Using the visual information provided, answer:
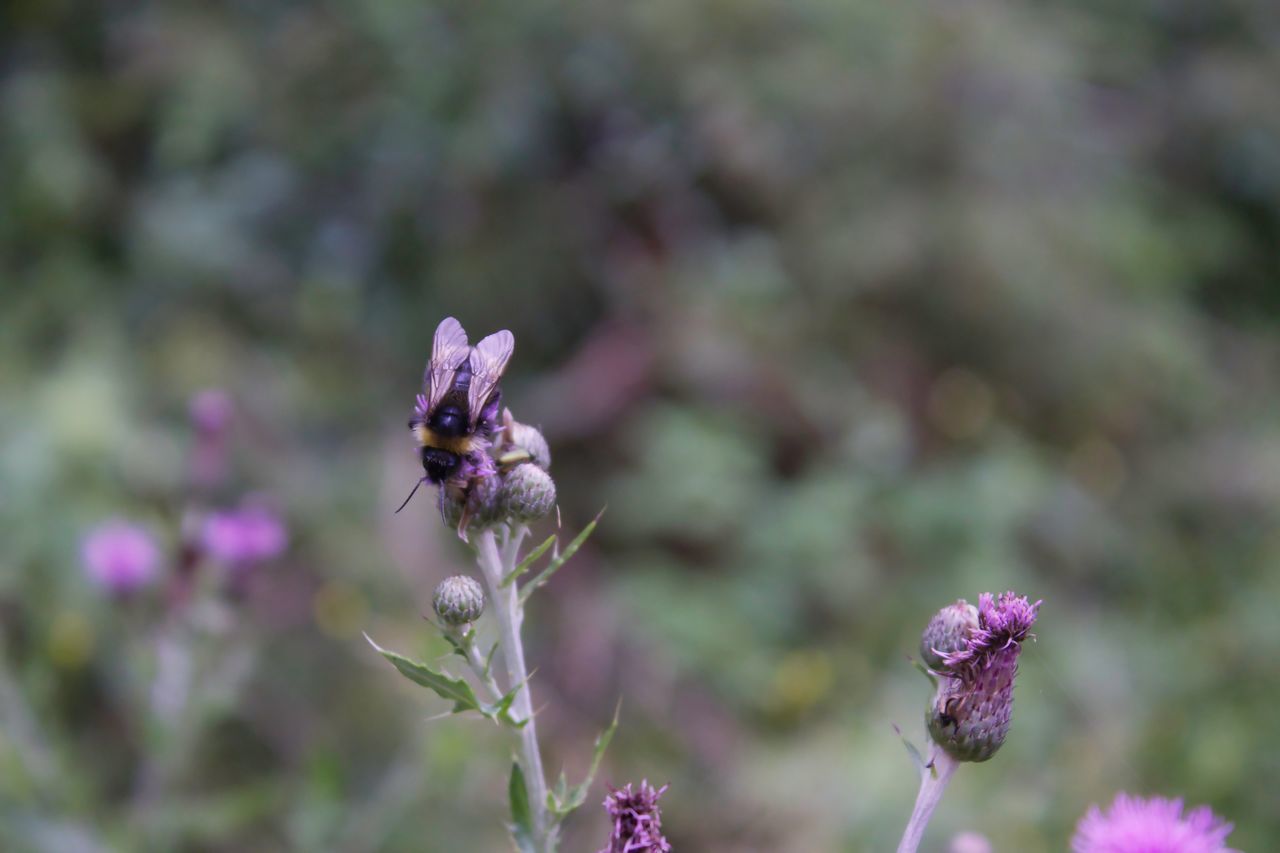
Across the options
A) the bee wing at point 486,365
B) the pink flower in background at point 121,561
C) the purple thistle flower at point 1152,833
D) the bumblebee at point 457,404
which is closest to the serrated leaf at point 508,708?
the bumblebee at point 457,404

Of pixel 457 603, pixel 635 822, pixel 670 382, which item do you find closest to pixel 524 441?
pixel 457 603

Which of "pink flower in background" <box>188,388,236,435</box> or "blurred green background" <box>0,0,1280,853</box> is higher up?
"blurred green background" <box>0,0,1280,853</box>

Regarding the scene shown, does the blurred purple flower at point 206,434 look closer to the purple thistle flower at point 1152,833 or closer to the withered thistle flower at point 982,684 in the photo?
the withered thistle flower at point 982,684

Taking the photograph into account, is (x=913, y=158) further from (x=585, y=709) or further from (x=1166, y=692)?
(x=585, y=709)

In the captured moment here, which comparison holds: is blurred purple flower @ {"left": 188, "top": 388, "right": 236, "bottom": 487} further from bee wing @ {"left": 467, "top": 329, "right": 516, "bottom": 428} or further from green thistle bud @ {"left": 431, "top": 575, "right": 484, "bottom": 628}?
Answer: green thistle bud @ {"left": 431, "top": 575, "right": 484, "bottom": 628}

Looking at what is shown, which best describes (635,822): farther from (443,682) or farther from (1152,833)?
(1152,833)

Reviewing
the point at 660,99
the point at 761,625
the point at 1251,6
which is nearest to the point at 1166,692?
the point at 761,625

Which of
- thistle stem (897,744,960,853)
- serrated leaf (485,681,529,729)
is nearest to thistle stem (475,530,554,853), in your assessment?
serrated leaf (485,681,529,729)
